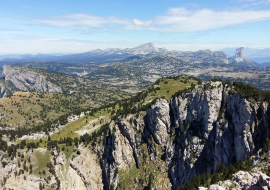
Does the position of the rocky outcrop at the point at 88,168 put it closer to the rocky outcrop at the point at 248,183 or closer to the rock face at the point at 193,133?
the rock face at the point at 193,133

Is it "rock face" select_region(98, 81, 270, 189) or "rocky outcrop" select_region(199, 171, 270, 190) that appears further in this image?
"rock face" select_region(98, 81, 270, 189)

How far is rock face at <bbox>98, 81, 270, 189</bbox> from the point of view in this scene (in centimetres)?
6331

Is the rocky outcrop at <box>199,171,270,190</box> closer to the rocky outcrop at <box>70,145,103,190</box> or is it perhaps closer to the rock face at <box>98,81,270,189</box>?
the rock face at <box>98,81,270,189</box>

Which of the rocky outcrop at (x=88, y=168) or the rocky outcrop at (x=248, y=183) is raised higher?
the rocky outcrop at (x=248, y=183)

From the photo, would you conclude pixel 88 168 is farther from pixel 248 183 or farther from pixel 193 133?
pixel 248 183

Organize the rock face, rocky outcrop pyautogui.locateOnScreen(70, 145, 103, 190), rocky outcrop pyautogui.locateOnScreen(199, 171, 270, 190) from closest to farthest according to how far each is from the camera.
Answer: rocky outcrop pyautogui.locateOnScreen(199, 171, 270, 190) < the rock face < rocky outcrop pyautogui.locateOnScreen(70, 145, 103, 190)

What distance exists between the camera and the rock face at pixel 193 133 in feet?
208

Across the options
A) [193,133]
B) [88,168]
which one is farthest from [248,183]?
[88,168]

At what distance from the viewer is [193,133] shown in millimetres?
85875

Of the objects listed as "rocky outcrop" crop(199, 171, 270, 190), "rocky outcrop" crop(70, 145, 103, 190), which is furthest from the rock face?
"rocky outcrop" crop(199, 171, 270, 190)

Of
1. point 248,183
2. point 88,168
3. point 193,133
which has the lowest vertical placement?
point 88,168

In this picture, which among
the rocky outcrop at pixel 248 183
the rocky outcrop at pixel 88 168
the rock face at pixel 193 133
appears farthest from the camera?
the rocky outcrop at pixel 88 168

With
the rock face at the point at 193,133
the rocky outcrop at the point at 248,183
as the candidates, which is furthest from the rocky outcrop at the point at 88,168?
the rocky outcrop at the point at 248,183

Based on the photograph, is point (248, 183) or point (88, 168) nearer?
point (248, 183)
